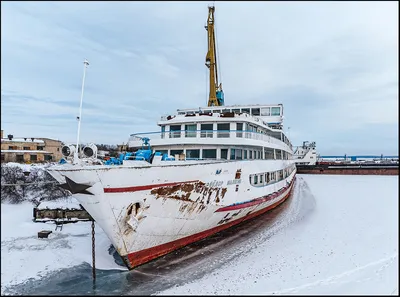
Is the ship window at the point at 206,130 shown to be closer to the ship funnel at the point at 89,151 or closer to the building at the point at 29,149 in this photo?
the ship funnel at the point at 89,151

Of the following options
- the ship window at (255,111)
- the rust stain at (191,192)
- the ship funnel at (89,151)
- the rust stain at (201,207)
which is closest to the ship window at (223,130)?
the rust stain at (191,192)

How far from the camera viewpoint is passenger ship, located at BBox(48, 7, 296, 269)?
686cm

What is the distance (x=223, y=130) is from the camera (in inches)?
495

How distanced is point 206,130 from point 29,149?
855 inches

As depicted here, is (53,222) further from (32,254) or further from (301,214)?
(301,214)

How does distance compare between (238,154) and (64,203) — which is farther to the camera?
(64,203)

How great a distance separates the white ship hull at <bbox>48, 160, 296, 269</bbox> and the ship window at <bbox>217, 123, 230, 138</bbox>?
7.06 ft

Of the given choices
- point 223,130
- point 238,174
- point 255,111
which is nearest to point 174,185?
point 238,174

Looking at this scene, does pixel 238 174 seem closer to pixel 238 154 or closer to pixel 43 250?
pixel 238 154

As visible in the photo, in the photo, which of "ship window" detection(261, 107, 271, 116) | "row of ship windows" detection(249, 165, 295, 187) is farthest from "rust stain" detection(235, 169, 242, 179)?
"ship window" detection(261, 107, 271, 116)

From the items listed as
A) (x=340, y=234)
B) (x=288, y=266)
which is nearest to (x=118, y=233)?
(x=288, y=266)

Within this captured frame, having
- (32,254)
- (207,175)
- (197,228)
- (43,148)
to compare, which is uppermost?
(43,148)

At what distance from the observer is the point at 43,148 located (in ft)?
86.0

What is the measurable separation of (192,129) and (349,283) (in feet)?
29.7
